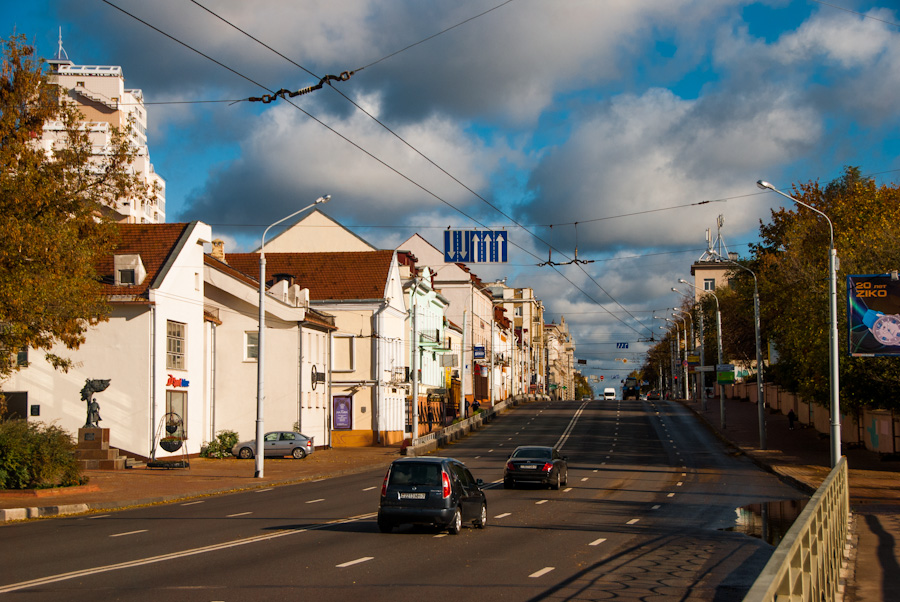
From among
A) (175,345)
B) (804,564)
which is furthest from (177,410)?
(804,564)

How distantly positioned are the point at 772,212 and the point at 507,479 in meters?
40.4

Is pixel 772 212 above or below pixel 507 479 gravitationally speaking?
above

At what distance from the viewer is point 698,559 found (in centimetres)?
1461

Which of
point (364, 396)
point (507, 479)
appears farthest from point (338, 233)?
point (507, 479)

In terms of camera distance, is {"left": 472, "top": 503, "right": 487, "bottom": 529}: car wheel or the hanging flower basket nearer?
{"left": 472, "top": 503, "right": 487, "bottom": 529}: car wheel

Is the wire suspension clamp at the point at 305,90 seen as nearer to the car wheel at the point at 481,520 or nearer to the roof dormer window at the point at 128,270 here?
the car wheel at the point at 481,520

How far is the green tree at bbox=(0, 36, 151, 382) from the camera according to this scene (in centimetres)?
2280

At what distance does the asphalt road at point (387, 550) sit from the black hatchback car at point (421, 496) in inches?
15.4

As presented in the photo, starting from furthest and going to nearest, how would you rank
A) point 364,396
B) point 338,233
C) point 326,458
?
point 338,233, point 364,396, point 326,458

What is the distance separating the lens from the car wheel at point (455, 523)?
692 inches

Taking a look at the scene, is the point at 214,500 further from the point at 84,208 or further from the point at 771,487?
the point at 771,487

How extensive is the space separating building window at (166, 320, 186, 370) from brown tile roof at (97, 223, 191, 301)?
231 centimetres

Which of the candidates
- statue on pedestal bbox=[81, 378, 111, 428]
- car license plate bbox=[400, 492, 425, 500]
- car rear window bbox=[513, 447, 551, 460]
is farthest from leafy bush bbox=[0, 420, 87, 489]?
car rear window bbox=[513, 447, 551, 460]

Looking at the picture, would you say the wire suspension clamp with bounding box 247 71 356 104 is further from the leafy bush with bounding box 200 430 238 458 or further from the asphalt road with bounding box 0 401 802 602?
the leafy bush with bounding box 200 430 238 458
